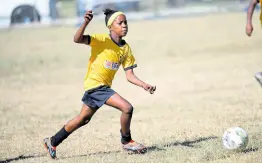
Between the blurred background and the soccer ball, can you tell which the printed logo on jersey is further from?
the blurred background

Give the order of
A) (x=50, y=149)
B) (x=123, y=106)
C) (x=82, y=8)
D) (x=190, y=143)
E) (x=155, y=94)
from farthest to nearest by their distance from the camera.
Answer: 1. (x=82, y=8)
2. (x=155, y=94)
3. (x=190, y=143)
4. (x=50, y=149)
5. (x=123, y=106)

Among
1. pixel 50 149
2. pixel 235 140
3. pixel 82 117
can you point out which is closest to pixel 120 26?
pixel 82 117

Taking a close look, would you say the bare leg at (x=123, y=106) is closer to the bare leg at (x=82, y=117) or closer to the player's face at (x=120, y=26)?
the bare leg at (x=82, y=117)

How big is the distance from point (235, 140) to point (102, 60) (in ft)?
5.74

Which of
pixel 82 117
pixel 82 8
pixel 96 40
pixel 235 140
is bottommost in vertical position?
pixel 82 8

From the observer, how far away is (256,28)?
2194 centimetres

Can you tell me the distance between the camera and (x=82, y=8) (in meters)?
26.4

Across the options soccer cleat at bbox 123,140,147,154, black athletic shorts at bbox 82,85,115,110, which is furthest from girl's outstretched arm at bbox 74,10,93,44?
soccer cleat at bbox 123,140,147,154

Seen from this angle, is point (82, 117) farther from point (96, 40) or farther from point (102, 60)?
point (96, 40)

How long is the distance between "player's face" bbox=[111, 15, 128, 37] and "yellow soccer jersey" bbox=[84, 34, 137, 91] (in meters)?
0.12

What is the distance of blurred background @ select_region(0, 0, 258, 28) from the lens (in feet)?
84.7

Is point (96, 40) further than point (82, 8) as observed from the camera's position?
No

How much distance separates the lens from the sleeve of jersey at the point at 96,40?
6914 mm

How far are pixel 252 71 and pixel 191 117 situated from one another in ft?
21.5
